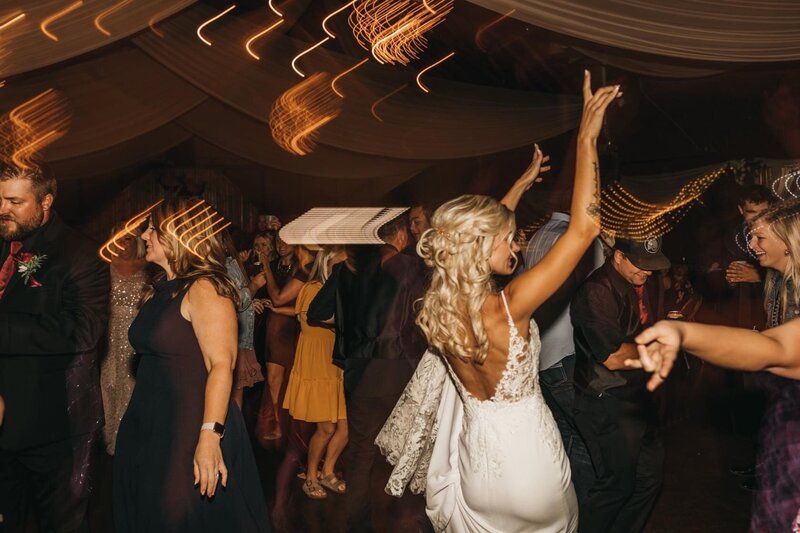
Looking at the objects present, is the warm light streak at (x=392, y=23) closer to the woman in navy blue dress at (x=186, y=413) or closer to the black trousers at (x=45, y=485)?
the woman in navy blue dress at (x=186, y=413)

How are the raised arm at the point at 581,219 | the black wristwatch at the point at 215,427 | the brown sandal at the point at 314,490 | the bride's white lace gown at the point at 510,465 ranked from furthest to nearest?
1. the brown sandal at the point at 314,490
2. the black wristwatch at the point at 215,427
3. the bride's white lace gown at the point at 510,465
4. the raised arm at the point at 581,219

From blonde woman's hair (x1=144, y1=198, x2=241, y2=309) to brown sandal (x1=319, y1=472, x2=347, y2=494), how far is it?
2.15m

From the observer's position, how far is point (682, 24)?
11.1 feet

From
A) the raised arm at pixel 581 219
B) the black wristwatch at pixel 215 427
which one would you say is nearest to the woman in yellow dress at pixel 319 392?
the black wristwatch at pixel 215 427

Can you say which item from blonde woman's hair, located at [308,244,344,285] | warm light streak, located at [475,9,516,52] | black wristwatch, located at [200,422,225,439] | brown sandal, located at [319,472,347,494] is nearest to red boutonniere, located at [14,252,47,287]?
black wristwatch, located at [200,422,225,439]

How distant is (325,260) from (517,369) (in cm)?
242

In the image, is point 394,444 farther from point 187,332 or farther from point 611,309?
point 611,309

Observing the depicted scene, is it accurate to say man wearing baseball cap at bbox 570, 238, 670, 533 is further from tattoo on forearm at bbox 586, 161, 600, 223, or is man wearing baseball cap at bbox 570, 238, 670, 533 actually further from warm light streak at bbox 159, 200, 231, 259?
warm light streak at bbox 159, 200, 231, 259

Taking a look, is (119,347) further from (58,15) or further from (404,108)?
(404,108)

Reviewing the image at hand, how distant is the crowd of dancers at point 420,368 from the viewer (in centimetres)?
222

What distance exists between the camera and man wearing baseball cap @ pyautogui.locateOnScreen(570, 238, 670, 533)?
3201mm

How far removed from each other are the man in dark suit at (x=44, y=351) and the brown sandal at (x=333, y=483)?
170cm

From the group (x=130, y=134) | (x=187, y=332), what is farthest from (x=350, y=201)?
(x=187, y=332)

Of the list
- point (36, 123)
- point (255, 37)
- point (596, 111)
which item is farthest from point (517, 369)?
point (36, 123)
